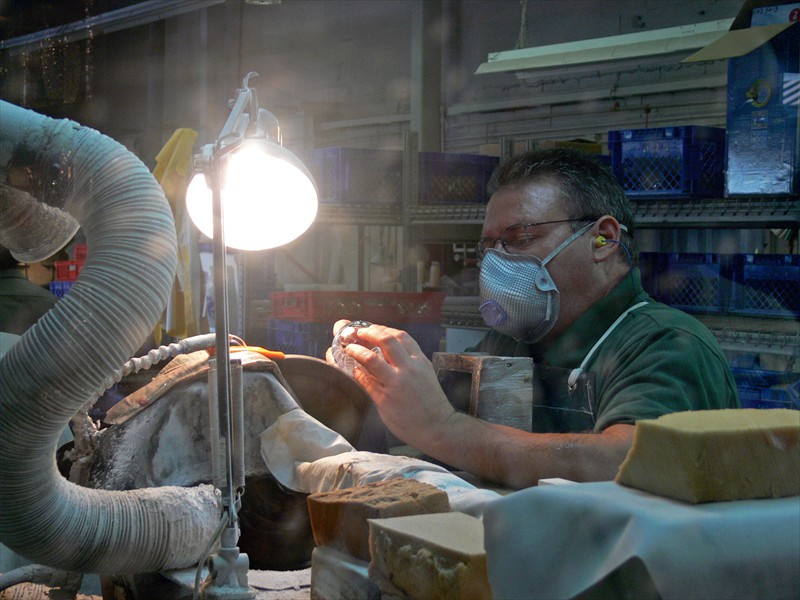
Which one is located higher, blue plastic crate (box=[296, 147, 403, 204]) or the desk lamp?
blue plastic crate (box=[296, 147, 403, 204])

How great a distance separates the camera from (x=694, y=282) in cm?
371

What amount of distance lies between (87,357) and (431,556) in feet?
1.78

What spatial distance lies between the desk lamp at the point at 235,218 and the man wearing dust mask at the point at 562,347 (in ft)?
1.11

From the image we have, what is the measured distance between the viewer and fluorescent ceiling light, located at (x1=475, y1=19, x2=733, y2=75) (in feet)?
15.2

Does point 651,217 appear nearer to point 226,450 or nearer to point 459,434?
point 459,434

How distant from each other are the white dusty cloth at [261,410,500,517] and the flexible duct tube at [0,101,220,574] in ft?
0.65

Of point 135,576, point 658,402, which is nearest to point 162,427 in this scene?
point 135,576

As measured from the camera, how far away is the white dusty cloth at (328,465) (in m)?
1.26

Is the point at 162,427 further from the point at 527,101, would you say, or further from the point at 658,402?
the point at 527,101

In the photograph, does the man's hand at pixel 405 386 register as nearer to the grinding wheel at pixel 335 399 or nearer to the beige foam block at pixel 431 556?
the grinding wheel at pixel 335 399

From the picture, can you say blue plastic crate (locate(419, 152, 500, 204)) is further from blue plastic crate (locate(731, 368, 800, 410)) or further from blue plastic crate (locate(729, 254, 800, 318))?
blue plastic crate (locate(731, 368, 800, 410))

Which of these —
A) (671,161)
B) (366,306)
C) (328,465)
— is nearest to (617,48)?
(671,161)

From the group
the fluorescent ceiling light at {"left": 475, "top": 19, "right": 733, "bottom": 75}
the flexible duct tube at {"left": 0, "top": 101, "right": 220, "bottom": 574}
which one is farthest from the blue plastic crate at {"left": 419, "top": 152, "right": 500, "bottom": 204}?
the flexible duct tube at {"left": 0, "top": 101, "right": 220, "bottom": 574}

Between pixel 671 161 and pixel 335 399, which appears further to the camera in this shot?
pixel 671 161
